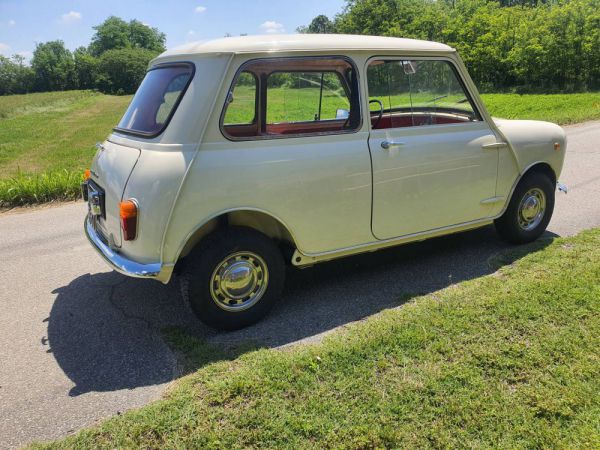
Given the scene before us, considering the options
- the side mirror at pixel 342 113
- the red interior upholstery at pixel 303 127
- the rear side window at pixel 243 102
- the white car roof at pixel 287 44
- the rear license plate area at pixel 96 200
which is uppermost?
the white car roof at pixel 287 44

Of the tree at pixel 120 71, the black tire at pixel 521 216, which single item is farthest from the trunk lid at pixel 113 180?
the tree at pixel 120 71

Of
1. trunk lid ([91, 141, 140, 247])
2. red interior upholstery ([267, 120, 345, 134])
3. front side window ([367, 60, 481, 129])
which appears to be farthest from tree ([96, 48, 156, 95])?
front side window ([367, 60, 481, 129])

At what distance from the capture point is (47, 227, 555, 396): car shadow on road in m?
3.05

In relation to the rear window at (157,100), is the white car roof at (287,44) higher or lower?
higher

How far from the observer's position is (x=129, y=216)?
2.98 m

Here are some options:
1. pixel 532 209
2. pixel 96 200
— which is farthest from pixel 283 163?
pixel 532 209

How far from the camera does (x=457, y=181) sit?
4.07 meters

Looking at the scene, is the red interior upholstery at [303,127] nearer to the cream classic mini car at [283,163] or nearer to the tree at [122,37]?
the cream classic mini car at [283,163]

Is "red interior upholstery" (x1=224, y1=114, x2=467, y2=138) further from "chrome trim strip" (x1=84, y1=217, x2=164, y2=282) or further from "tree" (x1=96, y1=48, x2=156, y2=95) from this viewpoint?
"tree" (x1=96, y1=48, x2=156, y2=95)

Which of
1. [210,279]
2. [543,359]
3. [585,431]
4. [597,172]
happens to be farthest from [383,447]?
[597,172]

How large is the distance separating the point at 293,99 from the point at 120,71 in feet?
260

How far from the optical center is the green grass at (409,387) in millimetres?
2314

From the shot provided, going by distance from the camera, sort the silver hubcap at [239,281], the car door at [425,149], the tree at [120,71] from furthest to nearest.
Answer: the tree at [120,71] → the car door at [425,149] → the silver hubcap at [239,281]

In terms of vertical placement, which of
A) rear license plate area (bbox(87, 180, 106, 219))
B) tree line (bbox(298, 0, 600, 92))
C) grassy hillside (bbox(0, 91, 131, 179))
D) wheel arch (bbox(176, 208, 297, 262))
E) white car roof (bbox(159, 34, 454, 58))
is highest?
tree line (bbox(298, 0, 600, 92))
